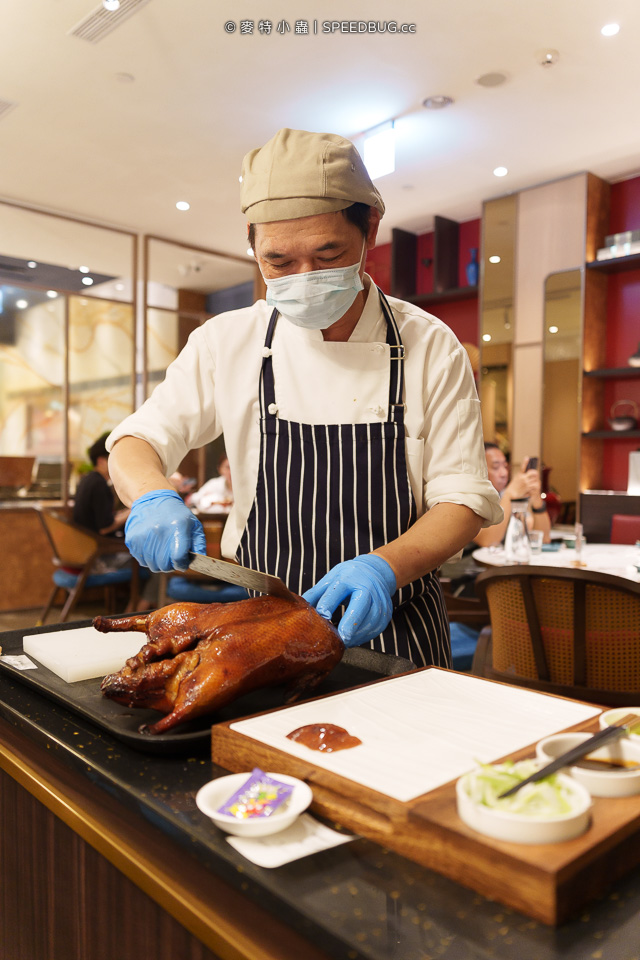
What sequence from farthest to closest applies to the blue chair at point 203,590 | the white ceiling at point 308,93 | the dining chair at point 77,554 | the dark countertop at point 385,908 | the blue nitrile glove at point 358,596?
the dining chair at point 77,554 < the blue chair at point 203,590 < the white ceiling at point 308,93 < the blue nitrile glove at point 358,596 < the dark countertop at point 385,908

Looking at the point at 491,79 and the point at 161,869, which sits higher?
the point at 491,79

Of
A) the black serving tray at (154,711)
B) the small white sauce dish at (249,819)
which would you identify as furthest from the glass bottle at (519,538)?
the small white sauce dish at (249,819)

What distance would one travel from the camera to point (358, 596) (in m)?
1.15

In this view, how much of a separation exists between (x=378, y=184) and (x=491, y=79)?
5.44 feet

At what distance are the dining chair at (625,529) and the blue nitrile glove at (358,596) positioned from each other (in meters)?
3.83

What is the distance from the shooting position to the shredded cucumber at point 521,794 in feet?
1.93

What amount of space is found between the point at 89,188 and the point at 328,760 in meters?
6.06

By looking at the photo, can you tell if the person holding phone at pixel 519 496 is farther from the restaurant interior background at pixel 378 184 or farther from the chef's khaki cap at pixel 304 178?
the chef's khaki cap at pixel 304 178

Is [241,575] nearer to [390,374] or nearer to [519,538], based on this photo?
[390,374]

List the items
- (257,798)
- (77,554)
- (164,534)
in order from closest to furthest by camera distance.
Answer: (257,798)
(164,534)
(77,554)

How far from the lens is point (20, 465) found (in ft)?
21.6

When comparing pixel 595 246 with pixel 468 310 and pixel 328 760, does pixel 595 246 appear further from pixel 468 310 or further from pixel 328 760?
pixel 328 760

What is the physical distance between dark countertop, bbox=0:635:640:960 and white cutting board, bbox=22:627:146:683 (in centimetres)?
35

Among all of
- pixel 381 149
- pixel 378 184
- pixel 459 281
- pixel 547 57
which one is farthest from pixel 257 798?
pixel 459 281
